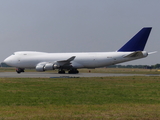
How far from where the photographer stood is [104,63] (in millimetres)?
40875

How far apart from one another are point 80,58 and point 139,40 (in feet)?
30.6

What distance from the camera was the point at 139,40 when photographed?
37.5 metres

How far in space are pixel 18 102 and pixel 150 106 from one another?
16.7 feet

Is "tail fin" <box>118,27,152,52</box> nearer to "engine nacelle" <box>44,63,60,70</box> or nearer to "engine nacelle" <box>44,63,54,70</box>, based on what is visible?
"engine nacelle" <box>44,63,60,70</box>

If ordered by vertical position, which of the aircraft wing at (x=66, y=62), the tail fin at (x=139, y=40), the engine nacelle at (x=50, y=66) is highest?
the tail fin at (x=139, y=40)

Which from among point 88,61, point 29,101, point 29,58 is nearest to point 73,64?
point 88,61

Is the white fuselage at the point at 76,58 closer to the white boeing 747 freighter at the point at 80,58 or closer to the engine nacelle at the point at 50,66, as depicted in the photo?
the white boeing 747 freighter at the point at 80,58

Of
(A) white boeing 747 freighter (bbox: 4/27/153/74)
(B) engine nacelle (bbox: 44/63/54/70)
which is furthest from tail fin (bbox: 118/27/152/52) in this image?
(B) engine nacelle (bbox: 44/63/54/70)

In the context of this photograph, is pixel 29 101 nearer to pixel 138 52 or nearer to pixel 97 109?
pixel 97 109

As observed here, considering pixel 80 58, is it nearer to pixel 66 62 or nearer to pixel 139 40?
pixel 66 62

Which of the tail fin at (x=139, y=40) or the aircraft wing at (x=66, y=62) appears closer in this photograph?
the tail fin at (x=139, y=40)

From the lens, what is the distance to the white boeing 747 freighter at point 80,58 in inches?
1478

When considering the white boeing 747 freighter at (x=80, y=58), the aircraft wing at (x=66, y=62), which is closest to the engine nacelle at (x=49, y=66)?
the white boeing 747 freighter at (x=80, y=58)

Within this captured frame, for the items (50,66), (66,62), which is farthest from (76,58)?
(50,66)
